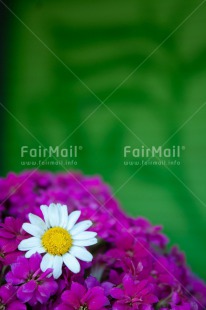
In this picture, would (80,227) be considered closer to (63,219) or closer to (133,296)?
(63,219)

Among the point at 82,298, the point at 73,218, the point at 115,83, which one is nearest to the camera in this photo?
the point at 82,298

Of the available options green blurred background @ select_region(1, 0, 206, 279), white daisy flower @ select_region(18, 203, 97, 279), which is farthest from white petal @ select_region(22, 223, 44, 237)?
green blurred background @ select_region(1, 0, 206, 279)

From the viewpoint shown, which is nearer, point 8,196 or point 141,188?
point 8,196

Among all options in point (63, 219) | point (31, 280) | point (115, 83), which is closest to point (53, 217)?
point (63, 219)

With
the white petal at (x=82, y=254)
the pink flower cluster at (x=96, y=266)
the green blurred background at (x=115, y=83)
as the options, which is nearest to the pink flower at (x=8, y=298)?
the pink flower cluster at (x=96, y=266)

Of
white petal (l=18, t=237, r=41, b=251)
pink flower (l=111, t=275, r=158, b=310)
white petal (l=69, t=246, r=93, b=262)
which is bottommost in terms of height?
pink flower (l=111, t=275, r=158, b=310)

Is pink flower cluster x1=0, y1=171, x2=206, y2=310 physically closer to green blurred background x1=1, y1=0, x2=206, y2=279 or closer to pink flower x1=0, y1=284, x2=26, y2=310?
pink flower x1=0, y1=284, x2=26, y2=310

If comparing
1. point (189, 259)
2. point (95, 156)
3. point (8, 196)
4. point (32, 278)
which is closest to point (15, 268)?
point (32, 278)

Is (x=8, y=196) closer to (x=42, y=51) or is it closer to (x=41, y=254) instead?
(x=41, y=254)
